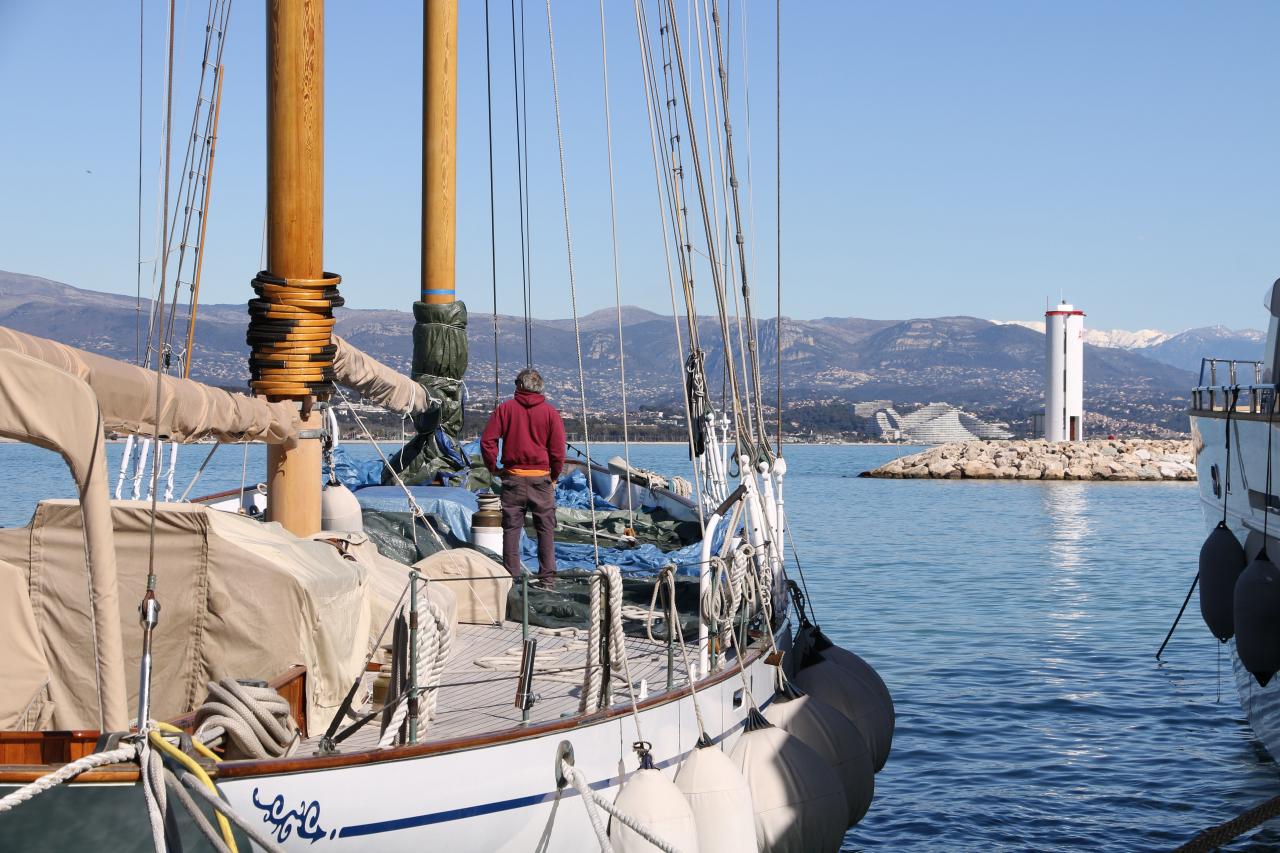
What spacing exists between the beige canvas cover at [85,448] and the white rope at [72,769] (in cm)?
24

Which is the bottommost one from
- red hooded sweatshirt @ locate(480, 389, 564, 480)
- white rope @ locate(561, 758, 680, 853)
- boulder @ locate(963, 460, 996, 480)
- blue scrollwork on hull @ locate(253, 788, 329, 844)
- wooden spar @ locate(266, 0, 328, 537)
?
boulder @ locate(963, 460, 996, 480)

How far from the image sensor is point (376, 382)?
1253 cm

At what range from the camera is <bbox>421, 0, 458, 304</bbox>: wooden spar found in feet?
47.4

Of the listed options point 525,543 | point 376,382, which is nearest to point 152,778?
point 376,382

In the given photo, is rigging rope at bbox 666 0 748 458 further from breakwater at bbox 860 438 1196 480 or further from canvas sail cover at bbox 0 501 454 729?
breakwater at bbox 860 438 1196 480

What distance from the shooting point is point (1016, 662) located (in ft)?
60.2

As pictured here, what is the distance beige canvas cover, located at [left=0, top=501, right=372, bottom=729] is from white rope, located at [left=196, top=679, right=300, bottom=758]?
672 mm

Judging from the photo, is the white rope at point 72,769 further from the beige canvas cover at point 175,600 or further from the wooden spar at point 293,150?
the wooden spar at point 293,150

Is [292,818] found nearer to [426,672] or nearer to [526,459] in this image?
[426,672]

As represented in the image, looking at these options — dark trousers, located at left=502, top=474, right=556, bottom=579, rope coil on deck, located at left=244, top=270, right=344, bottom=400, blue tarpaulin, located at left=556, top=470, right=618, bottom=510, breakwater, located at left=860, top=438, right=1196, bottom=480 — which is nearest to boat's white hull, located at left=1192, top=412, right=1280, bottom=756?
dark trousers, located at left=502, top=474, right=556, bottom=579

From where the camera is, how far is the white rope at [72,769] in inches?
182

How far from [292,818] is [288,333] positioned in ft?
13.9

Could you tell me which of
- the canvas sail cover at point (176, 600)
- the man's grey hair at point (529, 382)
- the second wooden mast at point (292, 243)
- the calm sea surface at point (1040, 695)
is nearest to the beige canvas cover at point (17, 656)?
the canvas sail cover at point (176, 600)

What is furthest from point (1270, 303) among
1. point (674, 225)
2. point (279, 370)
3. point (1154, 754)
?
point (279, 370)
